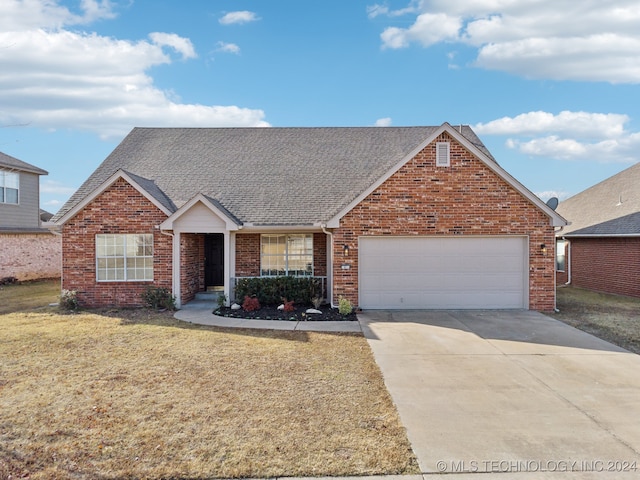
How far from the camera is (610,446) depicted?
14.9ft

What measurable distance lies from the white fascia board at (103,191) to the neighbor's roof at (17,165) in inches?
452

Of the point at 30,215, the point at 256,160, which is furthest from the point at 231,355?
the point at 30,215

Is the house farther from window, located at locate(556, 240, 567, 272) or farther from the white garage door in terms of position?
window, located at locate(556, 240, 567, 272)

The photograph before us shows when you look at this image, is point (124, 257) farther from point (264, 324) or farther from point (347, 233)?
point (347, 233)

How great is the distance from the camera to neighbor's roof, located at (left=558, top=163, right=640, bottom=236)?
15961 mm

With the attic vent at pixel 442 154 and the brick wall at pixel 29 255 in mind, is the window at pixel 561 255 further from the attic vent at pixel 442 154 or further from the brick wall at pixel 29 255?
the brick wall at pixel 29 255

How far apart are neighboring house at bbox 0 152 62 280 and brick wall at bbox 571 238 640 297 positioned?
84.8ft

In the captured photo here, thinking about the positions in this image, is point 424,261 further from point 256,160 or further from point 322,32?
point 322,32

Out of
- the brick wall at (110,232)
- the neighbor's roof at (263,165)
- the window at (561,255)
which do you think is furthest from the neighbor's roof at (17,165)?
the window at (561,255)

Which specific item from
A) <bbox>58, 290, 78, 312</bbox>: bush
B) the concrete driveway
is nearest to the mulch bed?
the concrete driveway

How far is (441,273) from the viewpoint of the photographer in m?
12.6

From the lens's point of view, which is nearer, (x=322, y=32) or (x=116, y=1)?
(x=116, y=1)

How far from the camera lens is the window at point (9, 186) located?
70.0ft

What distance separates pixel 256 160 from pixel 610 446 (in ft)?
46.9
